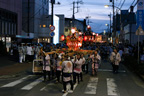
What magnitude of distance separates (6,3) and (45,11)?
21.6 m

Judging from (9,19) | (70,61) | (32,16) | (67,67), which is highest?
(32,16)

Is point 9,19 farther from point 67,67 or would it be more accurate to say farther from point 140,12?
point 67,67

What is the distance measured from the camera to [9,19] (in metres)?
33.0

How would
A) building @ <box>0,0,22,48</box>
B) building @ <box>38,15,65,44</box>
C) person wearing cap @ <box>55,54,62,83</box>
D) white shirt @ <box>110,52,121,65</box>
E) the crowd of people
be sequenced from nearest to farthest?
the crowd of people
person wearing cap @ <box>55,54,62,83</box>
white shirt @ <box>110,52,121,65</box>
building @ <box>0,0,22,48</box>
building @ <box>38,15,65,44</box>

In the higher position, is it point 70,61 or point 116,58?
point 70,61

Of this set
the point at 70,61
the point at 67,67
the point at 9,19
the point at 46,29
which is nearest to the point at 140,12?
the point at 70,61

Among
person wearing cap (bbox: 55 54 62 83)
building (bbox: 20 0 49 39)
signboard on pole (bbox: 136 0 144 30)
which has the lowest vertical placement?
person wearing cap (bbox: 55 54 62 83)

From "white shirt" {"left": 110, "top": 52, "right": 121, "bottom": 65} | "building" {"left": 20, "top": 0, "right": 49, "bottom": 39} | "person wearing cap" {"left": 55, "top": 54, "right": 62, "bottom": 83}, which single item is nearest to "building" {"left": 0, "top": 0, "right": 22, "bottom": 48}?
"building" {"left": 20, "top": 0, "right": 49, "bottom": 39}

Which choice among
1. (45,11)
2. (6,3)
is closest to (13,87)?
(6,3)

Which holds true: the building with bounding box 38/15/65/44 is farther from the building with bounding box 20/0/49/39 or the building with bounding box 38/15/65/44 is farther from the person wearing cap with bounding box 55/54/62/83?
the person wearing cap with bounding box 55/54/62/83

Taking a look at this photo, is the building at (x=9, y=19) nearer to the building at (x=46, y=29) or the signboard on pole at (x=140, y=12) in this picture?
the building at (x=46, y=29)

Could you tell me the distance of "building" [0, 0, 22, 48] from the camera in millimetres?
29984

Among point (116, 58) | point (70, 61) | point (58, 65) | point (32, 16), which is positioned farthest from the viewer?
point (32, 16)

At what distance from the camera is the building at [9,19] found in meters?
30.0
